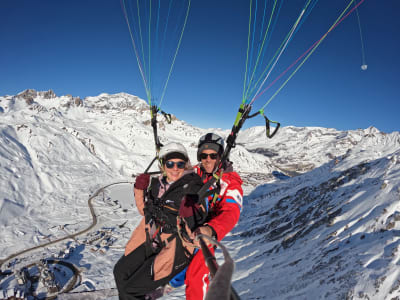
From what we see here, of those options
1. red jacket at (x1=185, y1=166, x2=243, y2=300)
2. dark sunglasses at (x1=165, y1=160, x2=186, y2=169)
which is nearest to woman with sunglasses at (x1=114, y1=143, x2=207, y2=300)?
dark sunglasses at (x1=165, y1=160, x2=186, y2=169)

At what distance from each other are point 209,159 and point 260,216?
30709 mm

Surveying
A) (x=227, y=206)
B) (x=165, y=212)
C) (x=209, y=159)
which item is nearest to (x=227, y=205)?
(x=227, y=206)

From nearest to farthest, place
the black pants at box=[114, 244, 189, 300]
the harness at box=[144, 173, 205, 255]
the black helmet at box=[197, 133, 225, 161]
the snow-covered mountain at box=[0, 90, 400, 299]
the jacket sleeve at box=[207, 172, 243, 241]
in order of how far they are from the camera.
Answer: the jacket sleeve at box=[207, 172, 243, 241], the black pants at box=[114, 244, 189, 300], the harness at box=[144, 173, 205, 255], the black helmet at box=[197, 133, 225, 161], the snow-covered mountain at box=[0, 90, 400, 299]

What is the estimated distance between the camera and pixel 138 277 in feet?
12.5

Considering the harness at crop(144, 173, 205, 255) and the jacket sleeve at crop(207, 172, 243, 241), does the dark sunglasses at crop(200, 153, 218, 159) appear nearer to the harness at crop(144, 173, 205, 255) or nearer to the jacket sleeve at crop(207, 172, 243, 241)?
the jacket sleeve at crop(207, 172, 243, 241)

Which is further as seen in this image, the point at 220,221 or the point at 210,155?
the point at 210,155

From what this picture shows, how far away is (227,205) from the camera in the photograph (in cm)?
386

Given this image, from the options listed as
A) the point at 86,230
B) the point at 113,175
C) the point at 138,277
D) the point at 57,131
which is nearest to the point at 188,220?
the point at 138,277

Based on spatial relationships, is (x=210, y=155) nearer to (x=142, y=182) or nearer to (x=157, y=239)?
(x=142, y=182)

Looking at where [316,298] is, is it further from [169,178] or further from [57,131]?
[57,131]

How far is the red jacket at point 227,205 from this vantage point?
333 cm

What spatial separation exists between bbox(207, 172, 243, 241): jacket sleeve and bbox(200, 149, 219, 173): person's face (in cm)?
56

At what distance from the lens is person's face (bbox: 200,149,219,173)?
4789mm

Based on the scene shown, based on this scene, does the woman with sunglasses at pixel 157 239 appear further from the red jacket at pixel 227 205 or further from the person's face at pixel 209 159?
the person's face at pixel 209 159
